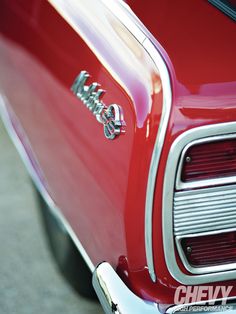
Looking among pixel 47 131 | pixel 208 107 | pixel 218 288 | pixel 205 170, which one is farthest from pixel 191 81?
pixel 47 131

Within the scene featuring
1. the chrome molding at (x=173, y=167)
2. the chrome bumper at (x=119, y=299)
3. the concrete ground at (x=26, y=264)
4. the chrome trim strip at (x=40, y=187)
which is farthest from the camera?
the concrete ground at (x=26, y=264)

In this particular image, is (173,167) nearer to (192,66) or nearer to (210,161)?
(210,161)

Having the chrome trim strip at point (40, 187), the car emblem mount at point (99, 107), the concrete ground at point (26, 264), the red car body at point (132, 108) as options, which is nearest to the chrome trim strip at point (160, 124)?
the red car body at point (132, 108)

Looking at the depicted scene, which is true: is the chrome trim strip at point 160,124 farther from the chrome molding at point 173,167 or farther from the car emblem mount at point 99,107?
the car emblem mount at point 99,107

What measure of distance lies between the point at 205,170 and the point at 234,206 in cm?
12

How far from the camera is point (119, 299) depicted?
192 cm

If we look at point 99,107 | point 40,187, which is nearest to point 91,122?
point 99,107

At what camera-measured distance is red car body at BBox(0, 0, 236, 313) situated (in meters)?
1.81

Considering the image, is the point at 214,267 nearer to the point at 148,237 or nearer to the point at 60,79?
the point at 148,237

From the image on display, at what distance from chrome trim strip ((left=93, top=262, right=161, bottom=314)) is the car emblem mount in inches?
15.1

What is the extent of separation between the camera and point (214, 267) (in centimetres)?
192

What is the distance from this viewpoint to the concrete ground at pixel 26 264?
2.79 m

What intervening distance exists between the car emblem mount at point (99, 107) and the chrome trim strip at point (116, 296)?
383 mm

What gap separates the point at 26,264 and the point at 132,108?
1.37 meters
